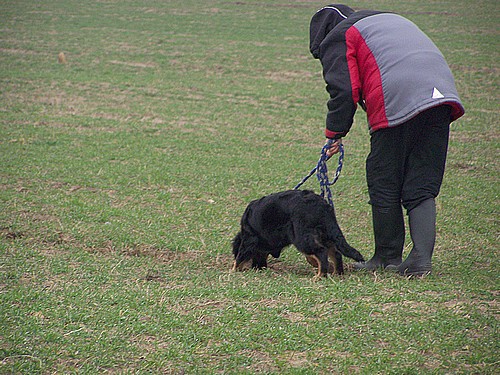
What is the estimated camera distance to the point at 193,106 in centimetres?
1303

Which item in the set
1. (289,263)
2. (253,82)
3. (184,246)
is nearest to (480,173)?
(289,263)

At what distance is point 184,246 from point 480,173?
4.86 m

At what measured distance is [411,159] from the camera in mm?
5191

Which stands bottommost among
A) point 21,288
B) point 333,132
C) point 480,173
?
point 480,173

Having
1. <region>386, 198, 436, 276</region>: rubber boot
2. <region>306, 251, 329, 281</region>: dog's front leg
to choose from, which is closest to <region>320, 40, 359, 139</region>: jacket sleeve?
<region>386, 198, 436, 276</region>: rubber boot

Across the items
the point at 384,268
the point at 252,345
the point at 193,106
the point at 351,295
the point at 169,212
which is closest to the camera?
the point at 252,345

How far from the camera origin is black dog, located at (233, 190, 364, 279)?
5238 millimetres

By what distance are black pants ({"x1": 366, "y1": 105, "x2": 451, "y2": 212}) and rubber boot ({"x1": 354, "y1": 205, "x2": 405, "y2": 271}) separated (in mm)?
84

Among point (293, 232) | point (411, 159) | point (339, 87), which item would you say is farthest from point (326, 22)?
point (293, 232)

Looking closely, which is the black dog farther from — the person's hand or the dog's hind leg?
the person's hand

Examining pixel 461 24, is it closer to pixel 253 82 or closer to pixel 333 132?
pixel 253 82

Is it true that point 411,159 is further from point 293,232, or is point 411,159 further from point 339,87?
point 293,232

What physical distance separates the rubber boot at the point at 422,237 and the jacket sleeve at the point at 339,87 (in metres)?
0.90

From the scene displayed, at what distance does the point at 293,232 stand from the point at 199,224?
191 cm
